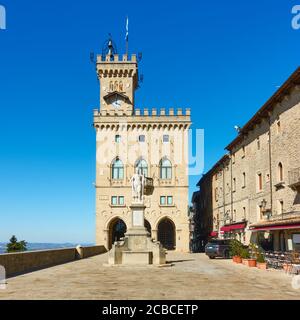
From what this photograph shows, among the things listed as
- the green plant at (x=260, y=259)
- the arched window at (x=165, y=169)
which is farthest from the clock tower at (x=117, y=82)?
the green plant at (x=260, y=259)

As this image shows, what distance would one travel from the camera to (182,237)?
5272 centimetres

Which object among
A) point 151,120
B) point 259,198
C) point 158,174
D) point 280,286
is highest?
point 151,120

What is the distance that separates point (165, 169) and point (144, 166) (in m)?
2.51

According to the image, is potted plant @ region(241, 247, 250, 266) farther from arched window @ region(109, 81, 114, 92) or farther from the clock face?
arched window @ region(109, 81, 114, 92)

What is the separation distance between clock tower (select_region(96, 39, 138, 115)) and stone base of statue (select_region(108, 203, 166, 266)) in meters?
32.8

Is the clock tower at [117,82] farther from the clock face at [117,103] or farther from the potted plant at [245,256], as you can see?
the potted plant at [245,256]

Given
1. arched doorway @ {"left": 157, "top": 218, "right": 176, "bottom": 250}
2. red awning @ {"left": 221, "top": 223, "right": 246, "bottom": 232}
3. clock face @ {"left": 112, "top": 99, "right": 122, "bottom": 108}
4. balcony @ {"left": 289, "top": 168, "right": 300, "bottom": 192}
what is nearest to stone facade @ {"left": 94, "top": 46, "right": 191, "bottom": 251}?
arched doorway @ {"left": 157, "top": 218, "right": 176, "bottom": 250}

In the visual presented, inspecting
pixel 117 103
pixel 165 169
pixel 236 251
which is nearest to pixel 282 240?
pixel 236 251

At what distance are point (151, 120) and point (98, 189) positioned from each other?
10270 mm

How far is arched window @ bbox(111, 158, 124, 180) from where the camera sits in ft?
178

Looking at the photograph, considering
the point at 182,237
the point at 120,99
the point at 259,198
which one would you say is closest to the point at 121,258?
the point at 259,198
